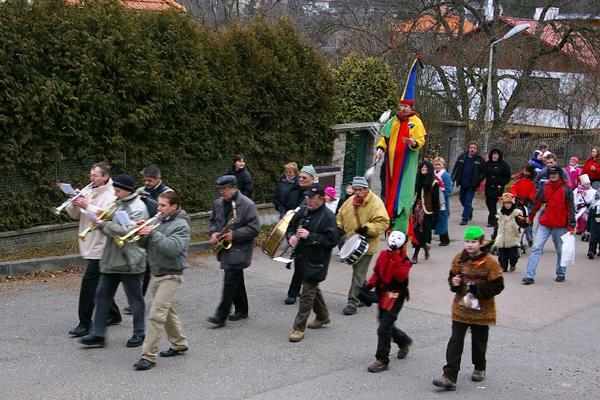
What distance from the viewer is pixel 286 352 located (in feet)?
28.3

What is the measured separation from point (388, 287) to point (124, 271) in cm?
256

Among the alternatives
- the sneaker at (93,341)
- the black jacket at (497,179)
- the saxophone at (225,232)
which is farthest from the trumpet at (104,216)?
the black jacket at (497,179)

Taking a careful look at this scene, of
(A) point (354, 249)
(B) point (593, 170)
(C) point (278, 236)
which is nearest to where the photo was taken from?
(C) point (278, 236)

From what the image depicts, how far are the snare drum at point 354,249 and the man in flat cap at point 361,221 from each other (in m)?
0.23

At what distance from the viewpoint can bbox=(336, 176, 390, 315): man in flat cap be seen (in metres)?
10.2

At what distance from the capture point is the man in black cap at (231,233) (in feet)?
30.2

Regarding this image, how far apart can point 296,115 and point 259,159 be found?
1322mm

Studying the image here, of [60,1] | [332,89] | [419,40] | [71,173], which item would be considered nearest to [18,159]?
[71,173]

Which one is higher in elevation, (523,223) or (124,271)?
(523,223)

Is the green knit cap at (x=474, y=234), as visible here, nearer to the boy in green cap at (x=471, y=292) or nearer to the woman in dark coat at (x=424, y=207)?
the boy in green cap at (x=471, y=292)

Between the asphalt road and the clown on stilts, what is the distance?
1411mm

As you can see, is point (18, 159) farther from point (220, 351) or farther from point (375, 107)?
point (375, 107)

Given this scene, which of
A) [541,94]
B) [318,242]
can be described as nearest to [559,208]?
[318,242]

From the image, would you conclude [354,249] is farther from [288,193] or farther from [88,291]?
[88,291]
